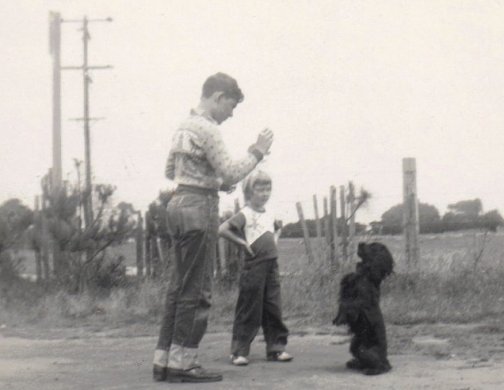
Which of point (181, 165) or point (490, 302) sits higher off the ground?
point (181, 165)

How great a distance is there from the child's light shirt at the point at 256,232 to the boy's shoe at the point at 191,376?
119 centimetres

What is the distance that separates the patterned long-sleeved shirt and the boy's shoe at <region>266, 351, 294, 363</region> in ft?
4.91

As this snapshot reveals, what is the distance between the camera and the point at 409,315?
32.2ft

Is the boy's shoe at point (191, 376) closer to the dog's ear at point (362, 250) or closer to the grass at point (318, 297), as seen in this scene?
the dog's ear at point (362, 250)

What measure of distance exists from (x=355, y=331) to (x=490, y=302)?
442 cm

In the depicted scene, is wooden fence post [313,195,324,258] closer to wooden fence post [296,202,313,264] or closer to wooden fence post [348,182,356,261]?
wooden fence post [296,202,313,264]

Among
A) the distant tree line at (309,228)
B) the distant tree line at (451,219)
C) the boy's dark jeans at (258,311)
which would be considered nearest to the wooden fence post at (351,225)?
the distant tree line at (309,228)

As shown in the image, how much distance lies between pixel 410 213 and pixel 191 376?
25.0 ft

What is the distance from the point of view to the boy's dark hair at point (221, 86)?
662cm

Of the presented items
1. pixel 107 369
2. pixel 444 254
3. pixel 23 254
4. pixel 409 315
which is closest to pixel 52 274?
pixel 23 254

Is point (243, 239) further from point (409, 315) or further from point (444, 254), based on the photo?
point (444, 254)

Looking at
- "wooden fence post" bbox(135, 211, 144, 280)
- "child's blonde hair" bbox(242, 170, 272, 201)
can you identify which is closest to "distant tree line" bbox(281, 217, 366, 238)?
"wooden fence post" bbox(135, 211, 144, 280)

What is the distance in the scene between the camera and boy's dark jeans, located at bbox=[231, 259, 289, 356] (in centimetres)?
732

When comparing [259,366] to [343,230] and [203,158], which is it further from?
[343,230]
